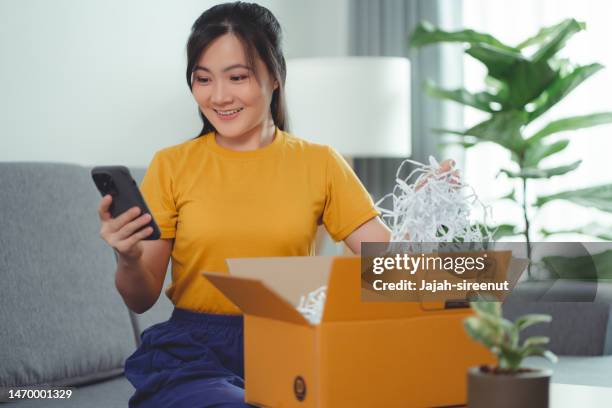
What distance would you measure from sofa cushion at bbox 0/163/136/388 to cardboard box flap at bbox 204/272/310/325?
965mm

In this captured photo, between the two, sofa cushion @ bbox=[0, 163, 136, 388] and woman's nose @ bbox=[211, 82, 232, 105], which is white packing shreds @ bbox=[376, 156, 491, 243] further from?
sofa cushion @ bbox=[0, 163, 136, 388]

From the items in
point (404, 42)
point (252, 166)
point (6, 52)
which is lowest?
point (252, 166)

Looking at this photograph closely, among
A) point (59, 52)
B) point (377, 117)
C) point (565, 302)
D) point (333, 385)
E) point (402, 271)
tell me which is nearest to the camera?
point (333, 385)

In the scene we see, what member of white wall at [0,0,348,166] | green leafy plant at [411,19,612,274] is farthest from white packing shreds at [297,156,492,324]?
green leafy plant at [411,19,612,274]

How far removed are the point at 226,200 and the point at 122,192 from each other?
307mm

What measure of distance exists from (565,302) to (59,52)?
1.56m

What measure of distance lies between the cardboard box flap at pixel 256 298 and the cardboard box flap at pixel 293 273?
90mm

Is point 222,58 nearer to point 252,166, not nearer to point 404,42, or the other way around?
point 252,166

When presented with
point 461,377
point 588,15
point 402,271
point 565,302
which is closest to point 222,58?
point 402,271

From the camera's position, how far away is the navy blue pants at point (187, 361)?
132 centimetres

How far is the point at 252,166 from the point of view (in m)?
1.57

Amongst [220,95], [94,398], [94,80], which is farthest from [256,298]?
[94,80]

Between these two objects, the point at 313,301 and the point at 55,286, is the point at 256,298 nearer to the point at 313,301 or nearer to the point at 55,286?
the point at 313,301

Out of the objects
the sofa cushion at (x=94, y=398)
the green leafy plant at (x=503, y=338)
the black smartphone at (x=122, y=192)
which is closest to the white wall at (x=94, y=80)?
the sofa cushion at (x=94, y=398)
